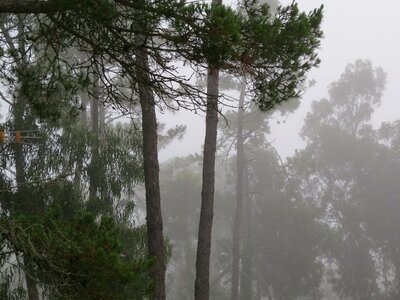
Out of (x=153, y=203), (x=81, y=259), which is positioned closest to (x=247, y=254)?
(x=153, y=203)

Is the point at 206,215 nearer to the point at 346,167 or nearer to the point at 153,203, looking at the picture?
the point at 153,203

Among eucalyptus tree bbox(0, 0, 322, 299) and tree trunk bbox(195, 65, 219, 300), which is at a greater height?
eucalyptus tree bbox(0, 0, 322, 299)

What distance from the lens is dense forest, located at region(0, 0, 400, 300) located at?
13.0 feet

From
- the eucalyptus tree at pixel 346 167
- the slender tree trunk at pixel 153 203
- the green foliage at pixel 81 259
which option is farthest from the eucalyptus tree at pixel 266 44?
the eucalyptus tree at pixel 346 167

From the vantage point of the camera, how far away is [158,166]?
736 cm

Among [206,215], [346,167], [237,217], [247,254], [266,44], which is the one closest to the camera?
[266,44]

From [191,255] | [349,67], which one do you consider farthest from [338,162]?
[191,255]

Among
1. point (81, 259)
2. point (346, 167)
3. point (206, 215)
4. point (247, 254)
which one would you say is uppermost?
point (346, 167)

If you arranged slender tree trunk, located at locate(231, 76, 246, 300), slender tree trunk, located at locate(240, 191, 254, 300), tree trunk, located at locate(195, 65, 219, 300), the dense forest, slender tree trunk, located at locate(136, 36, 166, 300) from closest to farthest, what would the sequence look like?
1. the dense forest
2. slender tree trunk, located at locate(136, 36, 166, 300)
3. tree trunk, located at locate(195, 65, 219, 300)
4. slender tree trunk, located at locate(231, 76, 246, 300)
5. slender tree trunk, located at locate(240, 191, 254, 300)

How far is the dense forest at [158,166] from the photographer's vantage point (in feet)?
13.0

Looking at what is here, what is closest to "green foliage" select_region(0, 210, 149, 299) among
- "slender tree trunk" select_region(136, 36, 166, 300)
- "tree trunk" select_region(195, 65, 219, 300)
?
"slender tree trunk" select_region(136, 36, 166, 300)

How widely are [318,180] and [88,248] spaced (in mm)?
22027

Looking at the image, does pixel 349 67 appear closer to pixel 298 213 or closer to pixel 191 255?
pixel 298 213

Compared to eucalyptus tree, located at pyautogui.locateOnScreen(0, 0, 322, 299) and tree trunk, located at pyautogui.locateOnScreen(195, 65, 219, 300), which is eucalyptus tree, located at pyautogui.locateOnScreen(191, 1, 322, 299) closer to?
eucalyptus tree, located at pyautogui.locateOnScreen(0, 0, 322, 299)
